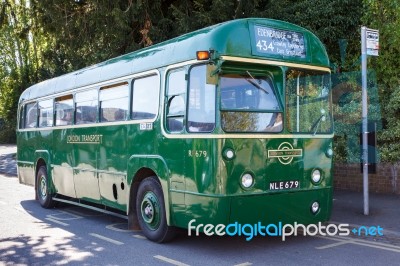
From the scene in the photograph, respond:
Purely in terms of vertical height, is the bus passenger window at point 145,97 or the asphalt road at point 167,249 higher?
the bus passenger window at point 145,97

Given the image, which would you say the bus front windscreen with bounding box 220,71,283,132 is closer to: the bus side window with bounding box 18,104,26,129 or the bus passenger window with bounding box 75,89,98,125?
the bus passenger window with bounding box 75,89,98,125

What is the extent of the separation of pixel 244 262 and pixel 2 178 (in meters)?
14.5

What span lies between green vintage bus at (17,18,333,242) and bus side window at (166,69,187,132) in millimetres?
15

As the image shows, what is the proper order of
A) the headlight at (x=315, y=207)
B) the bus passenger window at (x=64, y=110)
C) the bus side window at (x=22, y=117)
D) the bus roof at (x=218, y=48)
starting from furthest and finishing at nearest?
the bus side window at (x=22, y=117) → the bus passenger window at (x=64, y=110) → the headlight at (x=315, y=207) → the bus roof at (x=218, y=48)

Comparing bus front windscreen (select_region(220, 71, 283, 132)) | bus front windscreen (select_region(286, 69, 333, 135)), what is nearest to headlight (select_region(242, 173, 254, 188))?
bus front windscreen (select_region(220, 71, 283, 132))

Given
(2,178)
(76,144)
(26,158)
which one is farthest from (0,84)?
(76,144)

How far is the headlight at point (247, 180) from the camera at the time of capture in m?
6.34

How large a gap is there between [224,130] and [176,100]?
3.45 ft

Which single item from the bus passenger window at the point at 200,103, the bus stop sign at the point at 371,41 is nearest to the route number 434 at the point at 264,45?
the bus passenger window at the point at 200,103

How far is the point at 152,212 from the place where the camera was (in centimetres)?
737

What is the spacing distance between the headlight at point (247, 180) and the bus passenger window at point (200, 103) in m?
0.75

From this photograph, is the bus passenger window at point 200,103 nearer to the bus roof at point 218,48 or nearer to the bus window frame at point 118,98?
the bus roof at point 218,48

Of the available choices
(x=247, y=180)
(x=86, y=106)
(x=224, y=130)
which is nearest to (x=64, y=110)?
(x=86, y=106)

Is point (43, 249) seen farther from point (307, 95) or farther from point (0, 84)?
point (0, 84)
